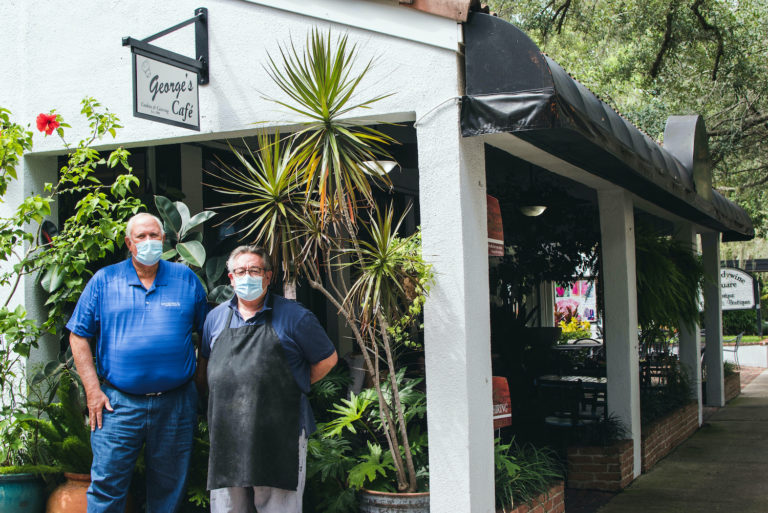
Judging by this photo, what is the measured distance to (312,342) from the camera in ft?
13.5

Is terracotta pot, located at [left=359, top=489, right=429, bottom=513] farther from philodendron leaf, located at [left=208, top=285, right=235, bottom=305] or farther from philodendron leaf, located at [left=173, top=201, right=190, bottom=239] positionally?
philodendron leaf, located at [left=173, top=201, right=190, bottom=239]

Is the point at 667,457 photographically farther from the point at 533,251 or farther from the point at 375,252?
the point at 375,252

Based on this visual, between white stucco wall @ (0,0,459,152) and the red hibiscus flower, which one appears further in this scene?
the red hibiscus flower

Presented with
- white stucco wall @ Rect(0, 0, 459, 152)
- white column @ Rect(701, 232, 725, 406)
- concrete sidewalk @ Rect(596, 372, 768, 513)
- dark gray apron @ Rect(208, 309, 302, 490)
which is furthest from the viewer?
white column @ Rect(701, 232, 725, 406)

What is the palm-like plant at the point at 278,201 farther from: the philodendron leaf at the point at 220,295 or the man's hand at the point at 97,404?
the man's hand at the point at 97,404

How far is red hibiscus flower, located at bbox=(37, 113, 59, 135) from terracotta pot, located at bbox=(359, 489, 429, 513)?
3129 mm

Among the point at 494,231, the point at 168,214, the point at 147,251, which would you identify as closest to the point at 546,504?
the point at 494,231

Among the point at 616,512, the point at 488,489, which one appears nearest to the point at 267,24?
the point at 488,489

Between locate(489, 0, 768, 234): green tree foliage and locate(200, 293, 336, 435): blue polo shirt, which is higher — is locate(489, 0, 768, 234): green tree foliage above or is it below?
above

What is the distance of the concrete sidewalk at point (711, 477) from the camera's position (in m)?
6.34

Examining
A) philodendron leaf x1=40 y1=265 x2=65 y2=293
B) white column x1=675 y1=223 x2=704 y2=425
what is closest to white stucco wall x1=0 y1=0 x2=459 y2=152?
philodendron leaf x1=40 y1=265 x2=65 y2=293

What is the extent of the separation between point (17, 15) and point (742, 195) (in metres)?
16.5

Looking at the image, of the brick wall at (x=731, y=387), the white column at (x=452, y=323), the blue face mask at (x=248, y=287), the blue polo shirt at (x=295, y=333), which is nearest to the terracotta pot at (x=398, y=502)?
the white column at (x=452, y=323)

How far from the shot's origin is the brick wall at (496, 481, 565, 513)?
16.1 ft
